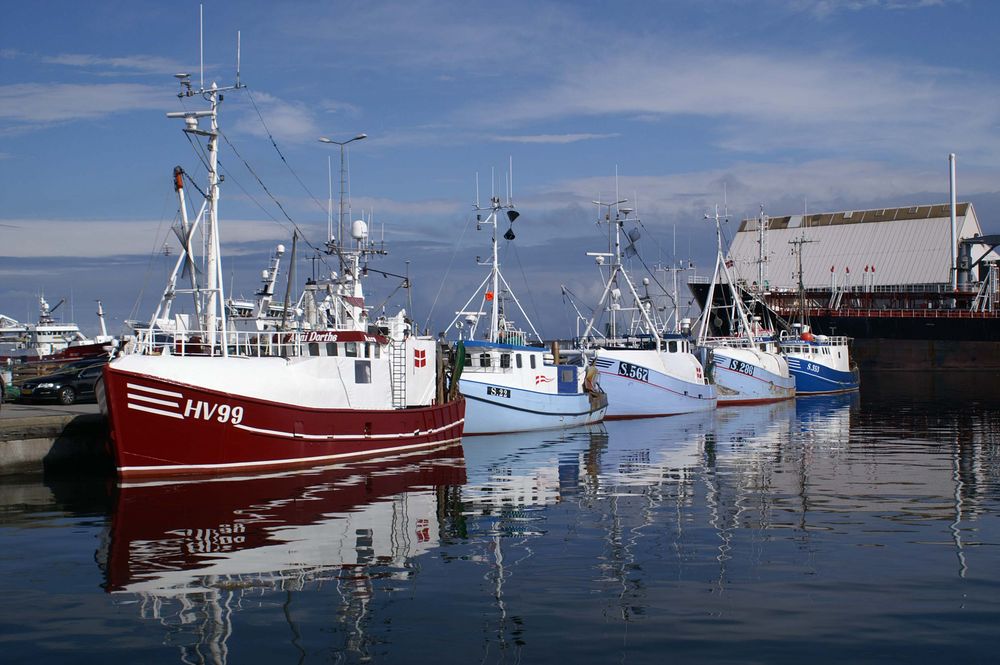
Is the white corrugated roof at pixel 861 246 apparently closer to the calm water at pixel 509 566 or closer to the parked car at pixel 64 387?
the parked car at pixel 64 387

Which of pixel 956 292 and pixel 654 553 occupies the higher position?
pixel 956 292

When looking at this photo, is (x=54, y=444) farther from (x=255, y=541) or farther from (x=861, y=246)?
(x=861, y=246)

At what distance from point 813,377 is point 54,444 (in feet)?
198

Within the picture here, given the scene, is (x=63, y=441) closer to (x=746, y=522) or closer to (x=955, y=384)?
(x=746, y=522)

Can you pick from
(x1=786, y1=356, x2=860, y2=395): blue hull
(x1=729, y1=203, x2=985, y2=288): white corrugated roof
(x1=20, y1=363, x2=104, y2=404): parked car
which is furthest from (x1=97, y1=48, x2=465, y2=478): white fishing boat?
(x1=729, y1=203, x2=985, y2=288): white corrugated roof

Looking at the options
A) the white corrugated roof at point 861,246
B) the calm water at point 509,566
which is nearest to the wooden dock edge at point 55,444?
the calm water at point 509,566

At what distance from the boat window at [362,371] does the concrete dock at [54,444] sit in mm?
6973

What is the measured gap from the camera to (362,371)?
2908cm

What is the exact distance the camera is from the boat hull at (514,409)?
38625mm

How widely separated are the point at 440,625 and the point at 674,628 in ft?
9.51

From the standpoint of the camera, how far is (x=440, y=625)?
40.2ft

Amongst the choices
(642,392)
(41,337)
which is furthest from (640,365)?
(41,337)

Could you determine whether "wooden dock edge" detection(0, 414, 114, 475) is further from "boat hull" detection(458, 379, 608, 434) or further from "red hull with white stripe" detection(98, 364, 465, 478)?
"boat hull" detection(458, 379, 608, 434)

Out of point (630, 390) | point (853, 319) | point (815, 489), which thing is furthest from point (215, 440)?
point (853, 319)
